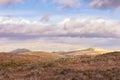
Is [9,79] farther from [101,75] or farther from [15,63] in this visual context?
[15,63]

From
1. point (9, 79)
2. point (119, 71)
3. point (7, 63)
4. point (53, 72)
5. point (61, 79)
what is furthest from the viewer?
point (7, 63)

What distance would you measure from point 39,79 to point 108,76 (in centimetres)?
775

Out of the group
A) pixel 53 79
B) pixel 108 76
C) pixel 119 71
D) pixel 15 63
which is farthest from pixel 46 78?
pixel 15 63

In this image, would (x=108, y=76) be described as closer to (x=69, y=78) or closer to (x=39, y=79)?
(x=69, y=78)

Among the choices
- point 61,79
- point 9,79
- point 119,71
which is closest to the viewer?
point 61,79

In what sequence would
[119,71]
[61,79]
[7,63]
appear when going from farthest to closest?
[7,63] → [119,71] → [61,79]

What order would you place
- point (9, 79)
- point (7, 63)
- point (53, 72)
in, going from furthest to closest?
point (7, 63)
point (53, 72)
point (9, 79)

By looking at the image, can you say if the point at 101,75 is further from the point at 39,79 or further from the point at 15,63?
the point at 15,63


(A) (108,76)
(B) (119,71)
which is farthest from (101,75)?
(B) (119,71)

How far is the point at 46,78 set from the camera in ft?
119

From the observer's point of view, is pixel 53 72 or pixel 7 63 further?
pixel 7 63

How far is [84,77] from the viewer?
35594 millimetres

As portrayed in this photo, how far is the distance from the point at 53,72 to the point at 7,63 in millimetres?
35963

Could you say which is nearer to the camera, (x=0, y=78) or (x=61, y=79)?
(x=61, y=79)
